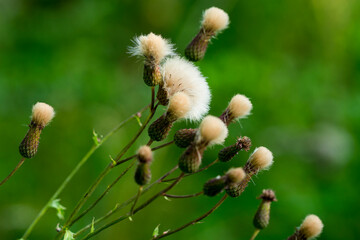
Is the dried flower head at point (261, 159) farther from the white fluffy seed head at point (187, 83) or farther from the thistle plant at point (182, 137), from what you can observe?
the white fluffy seed head at point (187, 83)

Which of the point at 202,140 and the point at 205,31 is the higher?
the point at 205,31

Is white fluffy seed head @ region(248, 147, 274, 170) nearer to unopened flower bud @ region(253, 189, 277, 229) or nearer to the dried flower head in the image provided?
the dried flower head

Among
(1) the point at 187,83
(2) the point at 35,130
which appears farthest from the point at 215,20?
(2) the point at 35,130

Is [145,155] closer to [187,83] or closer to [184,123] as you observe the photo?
[187,83]

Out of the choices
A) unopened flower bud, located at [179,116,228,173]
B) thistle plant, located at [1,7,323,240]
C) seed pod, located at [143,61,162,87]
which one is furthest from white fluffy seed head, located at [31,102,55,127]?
unopened flower bud, located at [179,116,228,173]

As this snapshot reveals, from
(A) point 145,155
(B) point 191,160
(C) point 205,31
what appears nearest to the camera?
(A) point 145,155

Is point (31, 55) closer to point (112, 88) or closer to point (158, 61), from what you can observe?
point (112, 88)

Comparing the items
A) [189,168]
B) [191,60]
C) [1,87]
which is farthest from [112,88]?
[189,168]
